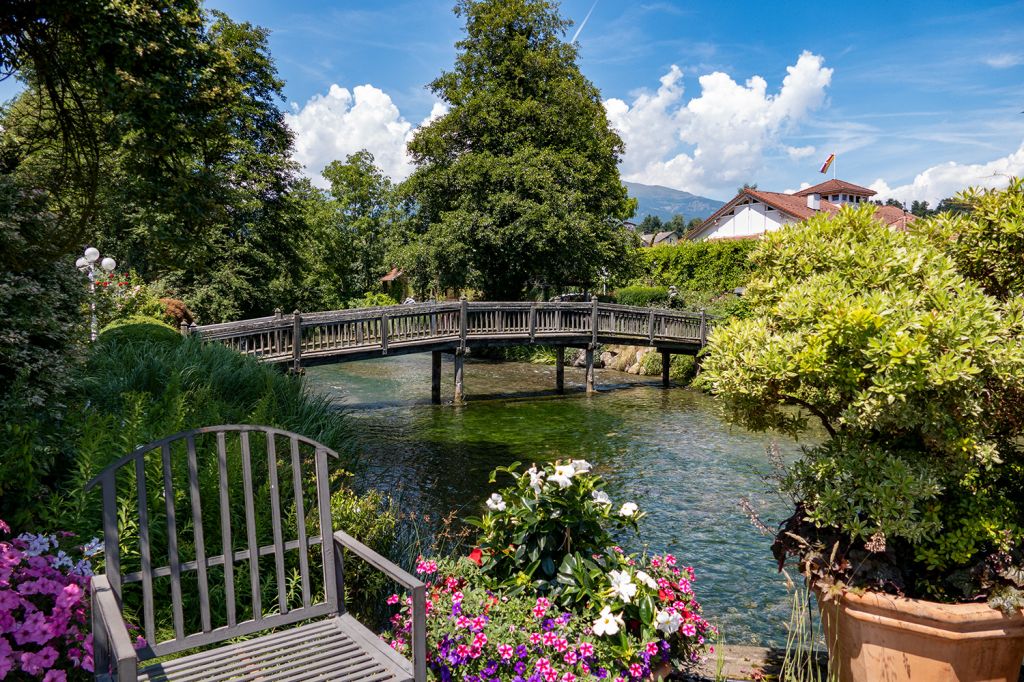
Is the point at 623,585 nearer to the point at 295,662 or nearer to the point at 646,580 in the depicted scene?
the point at 646,580

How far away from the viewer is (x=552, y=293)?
28875mm

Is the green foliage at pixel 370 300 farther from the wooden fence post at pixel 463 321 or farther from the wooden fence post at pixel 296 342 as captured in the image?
the wooden fence post at pixel 296 342

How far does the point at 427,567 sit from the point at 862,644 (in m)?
2.16

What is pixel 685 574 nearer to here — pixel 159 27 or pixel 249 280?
pixel 159 27

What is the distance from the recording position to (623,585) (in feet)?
9.65

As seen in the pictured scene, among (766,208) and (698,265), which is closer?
(698,265)

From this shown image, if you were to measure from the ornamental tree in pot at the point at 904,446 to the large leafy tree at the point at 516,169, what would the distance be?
18.8 metres

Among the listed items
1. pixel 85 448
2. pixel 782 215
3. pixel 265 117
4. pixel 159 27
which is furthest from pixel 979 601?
pixel 782 215

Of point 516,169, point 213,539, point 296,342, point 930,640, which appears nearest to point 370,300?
point 516,169

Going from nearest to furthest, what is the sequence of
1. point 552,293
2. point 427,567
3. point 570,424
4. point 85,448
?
1. point 427,567
2. point 85,448
3. point 570,424
4. point 552,293

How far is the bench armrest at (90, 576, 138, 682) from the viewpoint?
203cm

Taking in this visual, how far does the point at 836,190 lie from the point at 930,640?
58.9 meters

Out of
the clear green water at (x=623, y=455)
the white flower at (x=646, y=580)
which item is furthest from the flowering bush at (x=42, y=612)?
the clear green water at (x=623, y=455)

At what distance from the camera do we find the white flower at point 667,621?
116 inches
